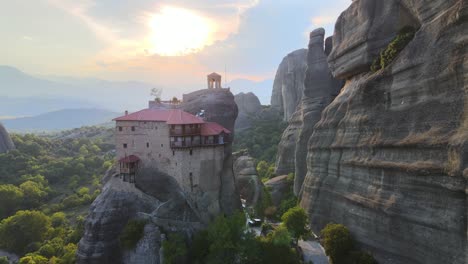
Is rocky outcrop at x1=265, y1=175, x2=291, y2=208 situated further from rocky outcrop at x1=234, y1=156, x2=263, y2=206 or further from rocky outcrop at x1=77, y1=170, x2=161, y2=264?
rocky outcrop at x1=77, y1=170, x2=161, y2=264

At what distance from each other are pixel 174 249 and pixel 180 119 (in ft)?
46.0

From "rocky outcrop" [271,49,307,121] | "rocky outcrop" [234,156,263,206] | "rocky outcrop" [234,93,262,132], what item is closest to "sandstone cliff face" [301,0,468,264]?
"rocky outcrop" [234,156,263,206]

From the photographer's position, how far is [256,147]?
295ft

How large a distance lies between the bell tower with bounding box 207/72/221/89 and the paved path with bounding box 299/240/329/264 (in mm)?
23464

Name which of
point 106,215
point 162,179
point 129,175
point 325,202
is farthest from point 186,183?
point 325,202

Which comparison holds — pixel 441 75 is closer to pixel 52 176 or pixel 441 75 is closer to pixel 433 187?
pixel 433 187

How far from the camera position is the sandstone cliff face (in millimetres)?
20109

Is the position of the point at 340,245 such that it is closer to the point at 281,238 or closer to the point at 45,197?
the point at 281,238

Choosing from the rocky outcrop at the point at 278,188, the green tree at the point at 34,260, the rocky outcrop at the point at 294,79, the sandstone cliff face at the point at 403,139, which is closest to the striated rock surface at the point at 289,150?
the rocky outcrop at the point at 278,188

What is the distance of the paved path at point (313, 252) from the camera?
32.3 m

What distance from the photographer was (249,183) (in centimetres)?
5212

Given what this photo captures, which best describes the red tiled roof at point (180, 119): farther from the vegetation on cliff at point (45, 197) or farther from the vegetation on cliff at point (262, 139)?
the vegetation on cliff at point (262, 139)

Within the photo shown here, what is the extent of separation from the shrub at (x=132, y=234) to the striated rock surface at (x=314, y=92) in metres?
26.2

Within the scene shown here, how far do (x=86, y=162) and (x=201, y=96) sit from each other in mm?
65812
